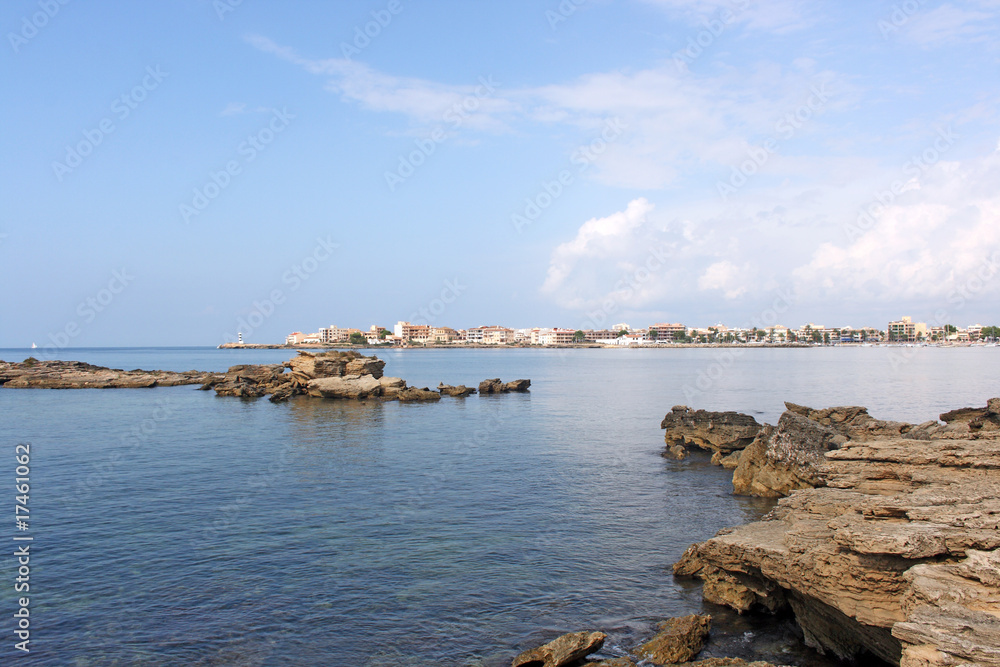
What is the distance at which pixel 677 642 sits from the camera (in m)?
11.3

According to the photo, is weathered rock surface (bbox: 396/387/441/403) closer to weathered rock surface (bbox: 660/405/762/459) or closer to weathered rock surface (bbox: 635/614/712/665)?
weathered rock surface (bbox: 660/405/762/459)

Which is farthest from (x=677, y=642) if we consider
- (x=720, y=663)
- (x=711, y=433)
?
(x=711, y=433)

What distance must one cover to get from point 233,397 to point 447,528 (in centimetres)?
5203

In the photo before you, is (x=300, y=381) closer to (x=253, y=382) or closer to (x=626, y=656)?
(x=253, y=382)

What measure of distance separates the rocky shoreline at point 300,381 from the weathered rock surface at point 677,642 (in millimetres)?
48512

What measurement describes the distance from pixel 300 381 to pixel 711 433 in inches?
1824

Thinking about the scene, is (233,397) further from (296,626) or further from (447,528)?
(296,626)

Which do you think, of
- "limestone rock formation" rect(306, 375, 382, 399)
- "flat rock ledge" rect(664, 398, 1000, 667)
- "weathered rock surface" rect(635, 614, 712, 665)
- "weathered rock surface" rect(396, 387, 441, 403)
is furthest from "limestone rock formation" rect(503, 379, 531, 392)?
"weathered rock surface" rect(635, 614, 712, 665)

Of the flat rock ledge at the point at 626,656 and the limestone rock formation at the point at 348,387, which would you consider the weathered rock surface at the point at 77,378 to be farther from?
the flat rock ledge at the point at 626,656

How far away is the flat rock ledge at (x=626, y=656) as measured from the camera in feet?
35.3

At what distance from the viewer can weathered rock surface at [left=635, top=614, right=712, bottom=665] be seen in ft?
36.4

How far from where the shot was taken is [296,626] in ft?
41.5

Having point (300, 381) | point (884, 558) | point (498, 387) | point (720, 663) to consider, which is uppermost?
point (884, 558)

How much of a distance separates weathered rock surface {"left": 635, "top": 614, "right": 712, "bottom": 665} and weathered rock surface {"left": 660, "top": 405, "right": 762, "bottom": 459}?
1845cm
